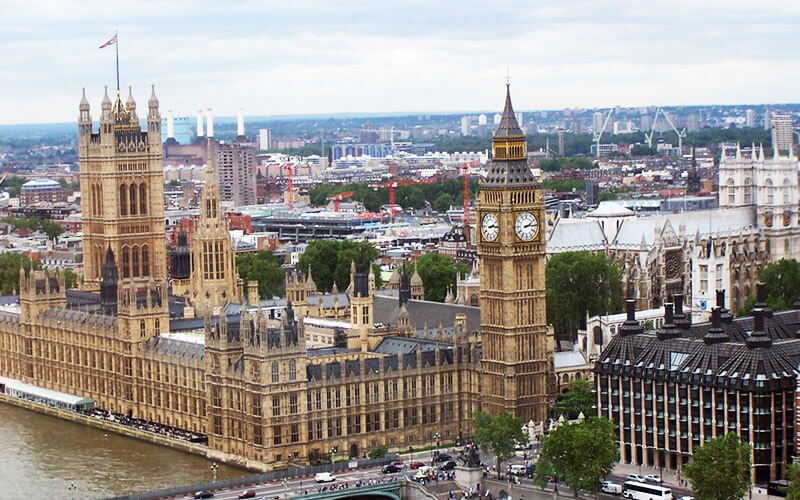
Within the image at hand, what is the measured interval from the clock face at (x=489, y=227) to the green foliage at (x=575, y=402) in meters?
12.0

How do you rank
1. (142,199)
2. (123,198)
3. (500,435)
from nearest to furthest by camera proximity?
1. (500,435)
2. (123,198)
3. (142,199)

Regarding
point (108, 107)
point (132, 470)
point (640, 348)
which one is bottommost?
point (132, 470)

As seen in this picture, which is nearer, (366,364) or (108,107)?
(366,364)

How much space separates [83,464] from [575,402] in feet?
111

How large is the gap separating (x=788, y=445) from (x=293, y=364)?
32142 mm

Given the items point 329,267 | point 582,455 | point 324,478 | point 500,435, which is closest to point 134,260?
point 329,267

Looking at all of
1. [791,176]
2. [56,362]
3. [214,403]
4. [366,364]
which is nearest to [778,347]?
[366,364]

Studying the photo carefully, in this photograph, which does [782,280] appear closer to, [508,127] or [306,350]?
[508,127]

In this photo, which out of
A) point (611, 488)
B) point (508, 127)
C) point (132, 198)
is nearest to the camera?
point (611, 488)

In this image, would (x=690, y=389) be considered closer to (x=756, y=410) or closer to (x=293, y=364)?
(x=756, y=410)

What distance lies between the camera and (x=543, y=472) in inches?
4186

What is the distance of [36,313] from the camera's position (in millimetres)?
155875

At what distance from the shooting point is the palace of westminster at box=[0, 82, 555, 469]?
12056 centimetres

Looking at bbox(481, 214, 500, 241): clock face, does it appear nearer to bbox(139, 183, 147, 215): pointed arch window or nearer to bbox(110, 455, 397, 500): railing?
bbox(110, 455, 397, 500): railing
